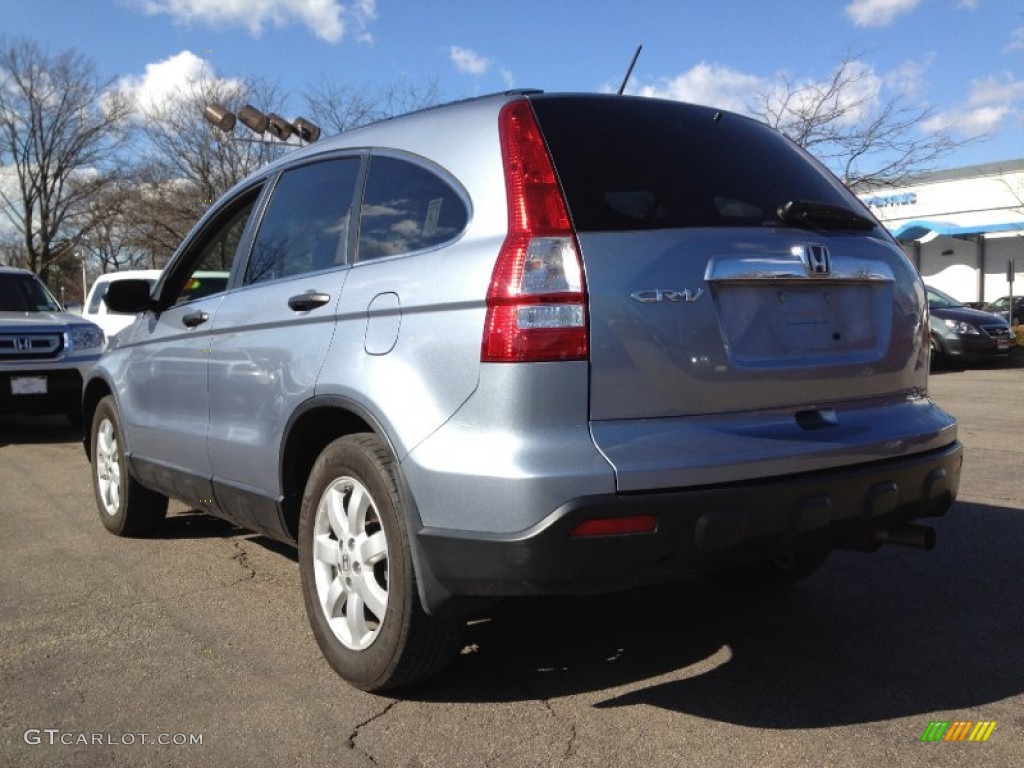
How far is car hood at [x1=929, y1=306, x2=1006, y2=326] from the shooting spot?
16.0 m

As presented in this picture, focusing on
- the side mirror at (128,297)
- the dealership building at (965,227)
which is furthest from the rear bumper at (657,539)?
the dealership building at (965,227)

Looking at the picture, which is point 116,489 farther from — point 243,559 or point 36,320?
point 36,320

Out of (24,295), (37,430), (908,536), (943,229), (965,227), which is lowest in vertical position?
(37,430)

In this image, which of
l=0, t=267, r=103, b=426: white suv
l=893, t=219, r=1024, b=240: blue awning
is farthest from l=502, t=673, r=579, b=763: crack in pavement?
l=893, t=219, r=1024, b=240: blue awning

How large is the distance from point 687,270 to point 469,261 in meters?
0.63

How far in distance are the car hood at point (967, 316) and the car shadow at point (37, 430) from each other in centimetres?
1333

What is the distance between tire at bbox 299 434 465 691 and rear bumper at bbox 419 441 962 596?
206mm

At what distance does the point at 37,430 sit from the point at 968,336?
13.9m

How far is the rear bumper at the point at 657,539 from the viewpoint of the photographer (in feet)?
8.25

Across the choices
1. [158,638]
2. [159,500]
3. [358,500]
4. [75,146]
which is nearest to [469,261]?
[358,500]

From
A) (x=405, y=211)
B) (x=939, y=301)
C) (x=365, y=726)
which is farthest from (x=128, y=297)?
(x=939, y=301)

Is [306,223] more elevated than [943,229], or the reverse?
[943,229]

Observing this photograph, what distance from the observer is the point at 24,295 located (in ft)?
36.0

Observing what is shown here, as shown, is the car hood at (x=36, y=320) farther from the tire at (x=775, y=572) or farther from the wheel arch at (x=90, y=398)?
the tire at (x=775, y=572)
